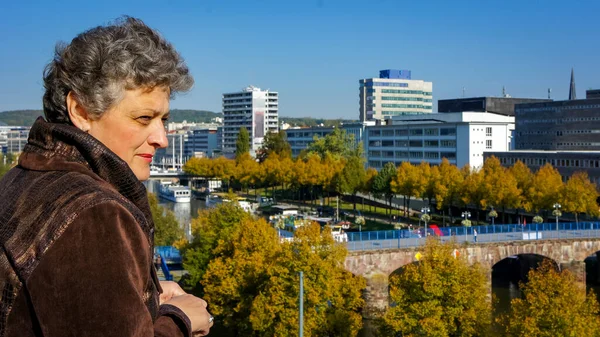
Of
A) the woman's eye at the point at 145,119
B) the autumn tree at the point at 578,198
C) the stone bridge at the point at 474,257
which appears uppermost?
the woman's eye at the point at 145,119

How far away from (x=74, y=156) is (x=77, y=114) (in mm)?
179

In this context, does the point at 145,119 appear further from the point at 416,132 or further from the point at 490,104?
the point at 490,104

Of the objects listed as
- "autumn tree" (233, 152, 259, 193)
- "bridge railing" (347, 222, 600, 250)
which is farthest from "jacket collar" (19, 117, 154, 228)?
"autumn tree" (233, 152, 259, 193)

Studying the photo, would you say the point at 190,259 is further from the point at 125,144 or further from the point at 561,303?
the point at 125,144

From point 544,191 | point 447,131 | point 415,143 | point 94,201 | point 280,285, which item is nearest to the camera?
point 94,201

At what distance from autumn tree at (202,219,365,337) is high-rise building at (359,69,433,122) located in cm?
9748

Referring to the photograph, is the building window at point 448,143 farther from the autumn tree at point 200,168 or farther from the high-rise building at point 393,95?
the high-rise building at point 393,95

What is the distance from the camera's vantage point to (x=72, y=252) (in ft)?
5.87

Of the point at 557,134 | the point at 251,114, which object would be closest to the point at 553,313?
the point at 557,134

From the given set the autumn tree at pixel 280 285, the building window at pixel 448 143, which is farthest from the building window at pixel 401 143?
the autumn tree at pixel 280 285

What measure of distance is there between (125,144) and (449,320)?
66.9ft

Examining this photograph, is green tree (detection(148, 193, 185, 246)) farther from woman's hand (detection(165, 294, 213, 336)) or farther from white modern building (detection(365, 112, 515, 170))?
woman's hand (detection(165, 294, 213, 336))

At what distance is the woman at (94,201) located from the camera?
1.79 metres

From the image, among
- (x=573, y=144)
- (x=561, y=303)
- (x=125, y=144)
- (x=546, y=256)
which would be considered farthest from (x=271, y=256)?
(x=573, y=144)
